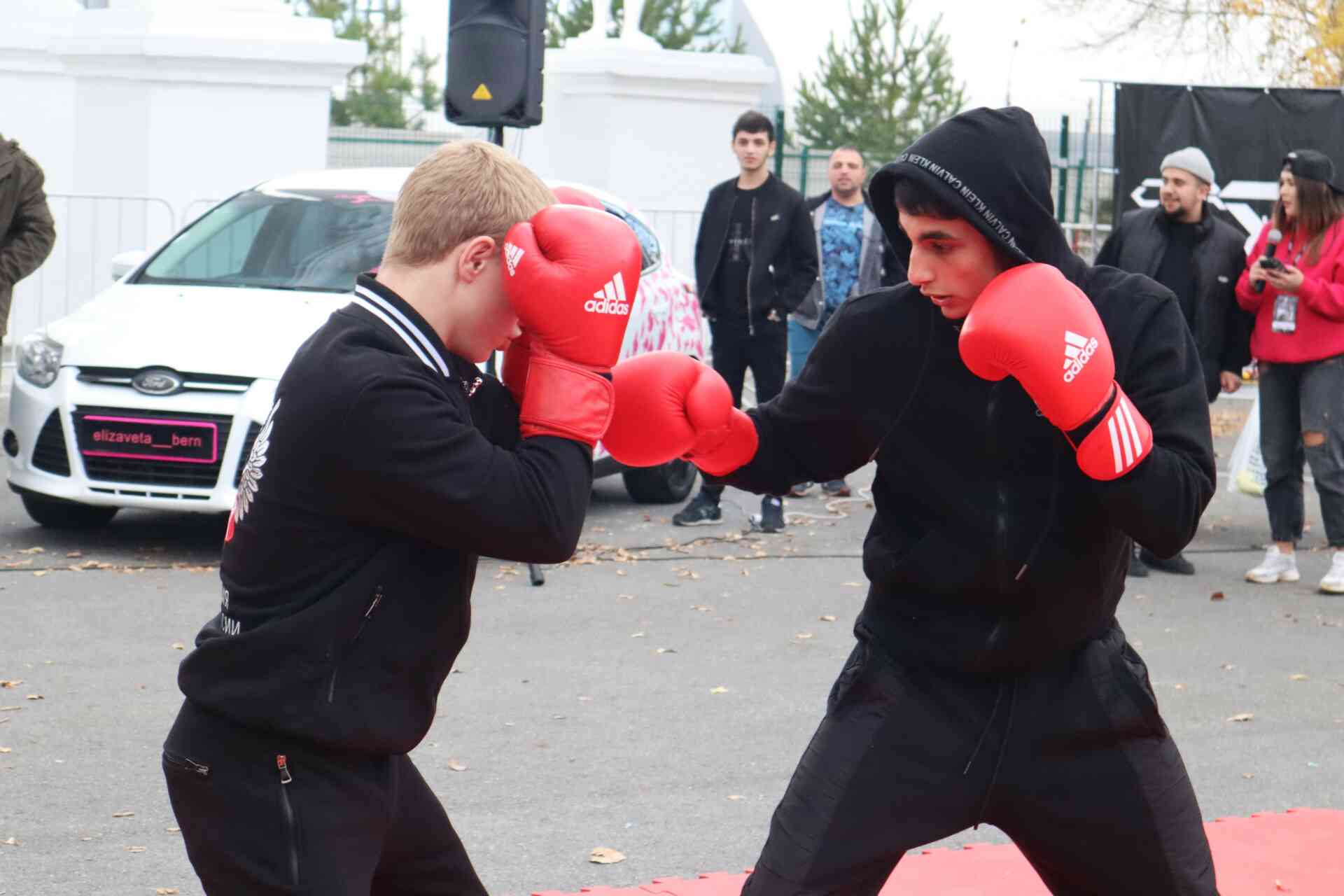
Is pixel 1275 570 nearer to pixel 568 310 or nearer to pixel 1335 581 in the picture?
pixel 1335 581

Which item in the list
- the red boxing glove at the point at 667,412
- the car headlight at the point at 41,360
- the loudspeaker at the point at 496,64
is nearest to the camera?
the red boxing glove at the point at 667,412

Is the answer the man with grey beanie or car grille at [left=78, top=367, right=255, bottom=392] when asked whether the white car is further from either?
the man with grey beanie

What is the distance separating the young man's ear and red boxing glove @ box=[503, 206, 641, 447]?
0.03m

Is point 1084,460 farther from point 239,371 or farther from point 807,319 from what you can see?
point 807,319

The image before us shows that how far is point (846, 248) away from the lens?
34.4 feet

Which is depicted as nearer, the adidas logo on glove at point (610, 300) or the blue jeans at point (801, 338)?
the adidas logo on glove at point (610, 300)

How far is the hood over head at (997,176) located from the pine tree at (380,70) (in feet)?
159

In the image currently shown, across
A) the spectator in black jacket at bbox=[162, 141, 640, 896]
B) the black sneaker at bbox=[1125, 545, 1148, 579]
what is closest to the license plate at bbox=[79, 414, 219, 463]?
the black sneaker at bbox=[1125, 545, 1148, 579]

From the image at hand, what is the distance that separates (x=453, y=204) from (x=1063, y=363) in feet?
3.09

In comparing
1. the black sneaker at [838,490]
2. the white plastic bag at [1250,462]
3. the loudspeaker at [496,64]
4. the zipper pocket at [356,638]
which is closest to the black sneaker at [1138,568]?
the white plastic bag at [1250,462]

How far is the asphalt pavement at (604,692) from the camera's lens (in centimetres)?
460

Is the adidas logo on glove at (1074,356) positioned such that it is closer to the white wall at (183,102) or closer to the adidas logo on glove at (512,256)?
the adidas logo on glove at (512,256)

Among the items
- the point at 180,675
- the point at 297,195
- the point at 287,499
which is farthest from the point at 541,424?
the point at 297,195


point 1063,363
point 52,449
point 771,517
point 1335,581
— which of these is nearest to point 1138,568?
point 1335,581
